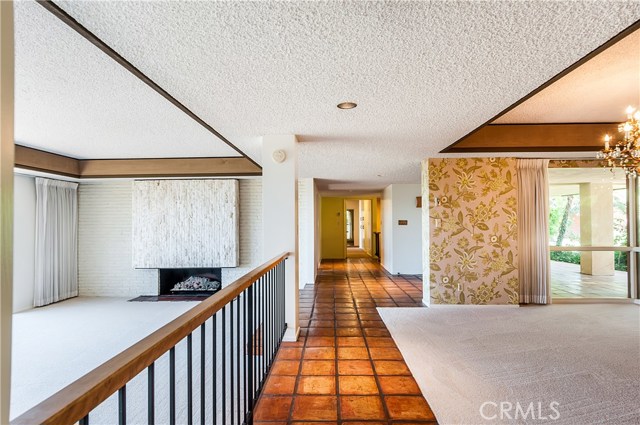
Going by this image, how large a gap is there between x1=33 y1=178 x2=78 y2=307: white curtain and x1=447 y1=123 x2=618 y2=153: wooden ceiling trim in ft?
22.0

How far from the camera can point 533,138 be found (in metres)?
4.21

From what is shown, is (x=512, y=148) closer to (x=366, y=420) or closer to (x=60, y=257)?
(x=366, y=420)

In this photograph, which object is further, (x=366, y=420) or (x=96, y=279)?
(x=96, y=279)

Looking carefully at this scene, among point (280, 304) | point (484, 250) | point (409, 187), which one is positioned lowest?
point (280, 304)

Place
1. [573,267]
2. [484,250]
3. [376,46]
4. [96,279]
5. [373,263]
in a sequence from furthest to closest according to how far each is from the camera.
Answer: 1. [373,263]
2. [96,279]
3. [573,267]
4. [484,250]
5. [376,46]

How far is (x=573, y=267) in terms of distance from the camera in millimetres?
5105

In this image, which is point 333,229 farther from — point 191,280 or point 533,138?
point 533,138

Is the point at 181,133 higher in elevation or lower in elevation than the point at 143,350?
higher

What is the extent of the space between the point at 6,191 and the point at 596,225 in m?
6.51

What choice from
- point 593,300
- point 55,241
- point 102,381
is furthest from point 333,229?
point 102,381

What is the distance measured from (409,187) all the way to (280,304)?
5.48 meters

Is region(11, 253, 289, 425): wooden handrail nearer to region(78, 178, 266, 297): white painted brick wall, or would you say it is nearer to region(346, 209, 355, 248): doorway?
region(78, 178, 266, 297): white painted brick wall

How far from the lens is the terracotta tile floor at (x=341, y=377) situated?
2.07 m

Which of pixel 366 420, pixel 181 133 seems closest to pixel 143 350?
pixel 366 420
